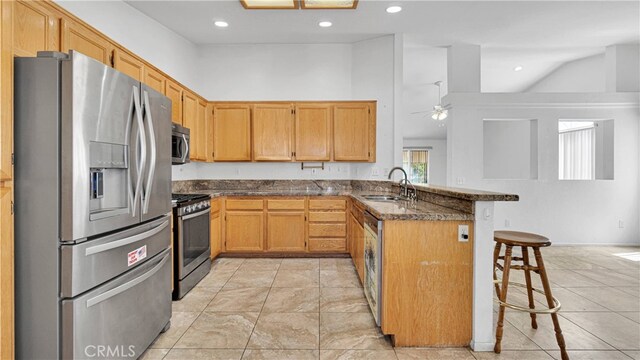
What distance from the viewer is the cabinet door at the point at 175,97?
3.55 m

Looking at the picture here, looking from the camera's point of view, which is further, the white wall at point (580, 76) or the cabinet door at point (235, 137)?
the white wall at point (580, 76)

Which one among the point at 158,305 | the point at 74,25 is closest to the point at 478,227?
the point at 158,305

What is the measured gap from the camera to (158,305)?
2.15 meters

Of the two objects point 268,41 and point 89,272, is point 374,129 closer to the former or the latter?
point 268,41

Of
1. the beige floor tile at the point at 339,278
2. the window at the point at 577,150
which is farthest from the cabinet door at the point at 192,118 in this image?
the window at the point at 577,150

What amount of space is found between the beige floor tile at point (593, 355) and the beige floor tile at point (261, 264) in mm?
2811

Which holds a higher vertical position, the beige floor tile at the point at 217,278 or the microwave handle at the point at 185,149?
the microwave handle at the point at 185,149

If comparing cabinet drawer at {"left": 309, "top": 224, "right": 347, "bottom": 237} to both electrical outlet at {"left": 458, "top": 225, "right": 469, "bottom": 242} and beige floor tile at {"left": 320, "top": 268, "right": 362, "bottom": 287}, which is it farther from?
electrical outlet at {"left": 458, "top": 225, "right": 469, "bottom": 242}

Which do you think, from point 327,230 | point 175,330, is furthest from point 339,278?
point 175,330

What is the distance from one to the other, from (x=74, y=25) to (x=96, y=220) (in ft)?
5.17

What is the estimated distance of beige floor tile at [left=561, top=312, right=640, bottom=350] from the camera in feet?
7.36

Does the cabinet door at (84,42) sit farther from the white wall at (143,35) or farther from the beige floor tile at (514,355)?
the beige floor tile at (514,355)

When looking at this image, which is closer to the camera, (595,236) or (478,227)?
(478,227)

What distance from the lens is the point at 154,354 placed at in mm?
2061
